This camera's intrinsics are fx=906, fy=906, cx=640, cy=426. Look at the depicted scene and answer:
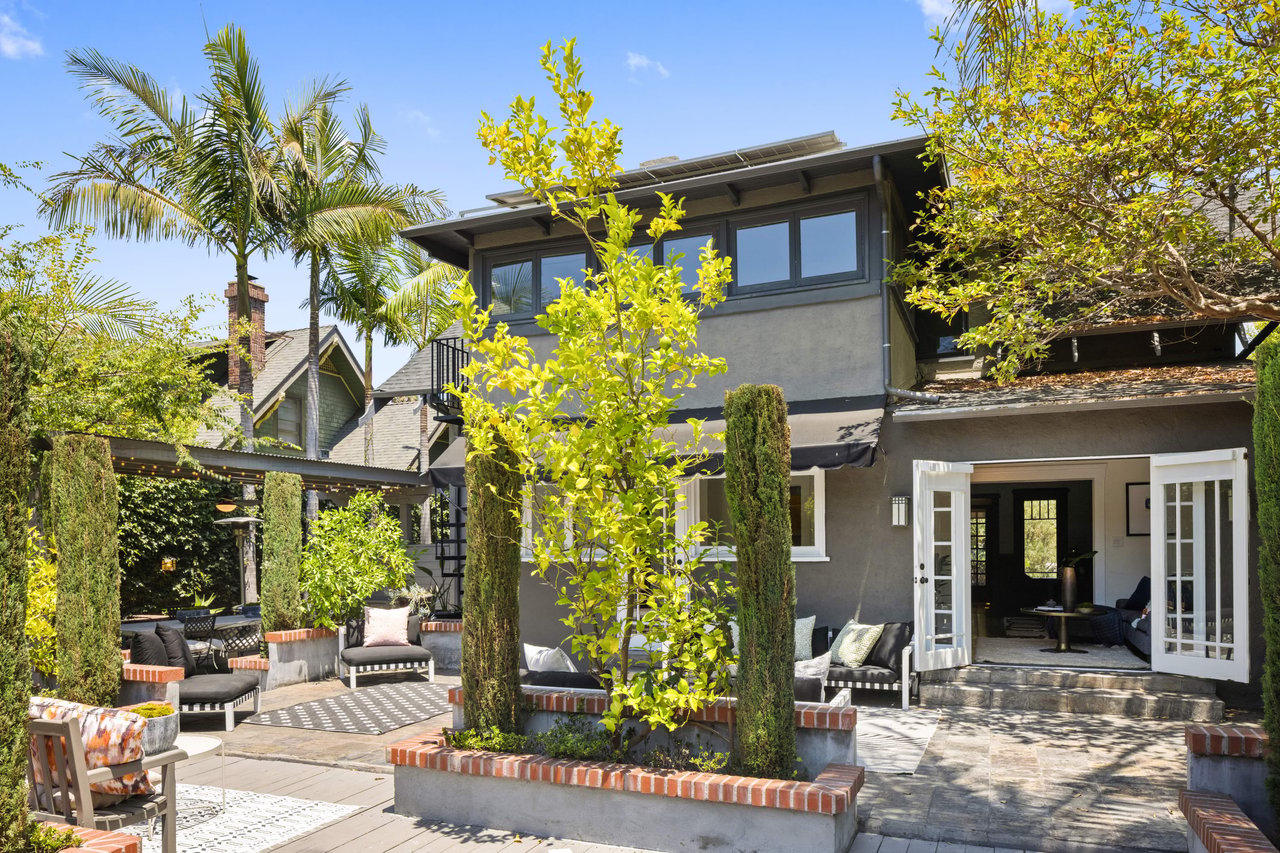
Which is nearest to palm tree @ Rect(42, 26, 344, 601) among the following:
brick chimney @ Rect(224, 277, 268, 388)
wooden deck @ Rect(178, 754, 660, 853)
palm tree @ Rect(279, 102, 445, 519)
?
palm tree @ Rect(279, 102, 445, 519)

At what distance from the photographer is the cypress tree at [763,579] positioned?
6016 mm

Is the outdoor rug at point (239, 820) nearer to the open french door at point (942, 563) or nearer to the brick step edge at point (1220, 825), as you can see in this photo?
the brick step edge at point (1220, 825)

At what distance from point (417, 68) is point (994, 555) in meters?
14.9

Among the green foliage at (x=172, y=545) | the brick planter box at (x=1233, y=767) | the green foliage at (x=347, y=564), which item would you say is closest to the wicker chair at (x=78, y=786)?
the brick planter box at (x=1233, y=767)

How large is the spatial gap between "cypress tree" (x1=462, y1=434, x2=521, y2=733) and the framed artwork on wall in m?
12.7

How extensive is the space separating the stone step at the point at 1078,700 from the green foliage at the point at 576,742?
5297mm

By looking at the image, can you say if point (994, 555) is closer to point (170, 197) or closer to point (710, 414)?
point (710, 414)

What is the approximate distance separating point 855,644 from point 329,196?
13214 millimetres

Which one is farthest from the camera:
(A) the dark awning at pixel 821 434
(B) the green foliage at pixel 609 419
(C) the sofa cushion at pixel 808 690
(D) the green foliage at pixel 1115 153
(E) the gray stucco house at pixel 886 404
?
(A) the dark awning at pixel 821 434

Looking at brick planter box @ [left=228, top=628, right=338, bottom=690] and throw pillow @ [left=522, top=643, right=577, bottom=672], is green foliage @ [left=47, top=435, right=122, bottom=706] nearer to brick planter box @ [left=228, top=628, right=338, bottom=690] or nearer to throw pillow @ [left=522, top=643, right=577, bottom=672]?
brick planter box @ [left=228, top=628, right=338, bottom=690]

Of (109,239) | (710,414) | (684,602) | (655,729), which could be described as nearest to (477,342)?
(684,602)

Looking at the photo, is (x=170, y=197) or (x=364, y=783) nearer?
(x=364, y=783)

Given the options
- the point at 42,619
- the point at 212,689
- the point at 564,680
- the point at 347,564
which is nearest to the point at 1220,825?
the point at 564,680

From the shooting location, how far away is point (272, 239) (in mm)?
17797
